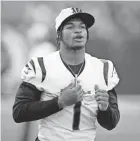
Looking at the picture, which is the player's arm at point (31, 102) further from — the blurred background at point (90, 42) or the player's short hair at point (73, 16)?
the blurred background at point (90, 42)

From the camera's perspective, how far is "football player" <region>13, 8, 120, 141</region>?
112 centimetres

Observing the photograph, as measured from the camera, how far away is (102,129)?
2.81 m

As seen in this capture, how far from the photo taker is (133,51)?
13.9 feet

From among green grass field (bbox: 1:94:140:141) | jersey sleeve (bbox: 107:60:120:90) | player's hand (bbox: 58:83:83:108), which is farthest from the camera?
green grass field (bbox: 1:94:140:141)

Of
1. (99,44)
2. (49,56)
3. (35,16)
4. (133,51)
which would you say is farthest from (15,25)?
(49,56)

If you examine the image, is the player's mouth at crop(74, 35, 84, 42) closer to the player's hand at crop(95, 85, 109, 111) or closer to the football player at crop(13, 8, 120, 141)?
the football player at crop(13, 8, 120, 141)

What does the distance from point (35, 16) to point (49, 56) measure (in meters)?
2.80

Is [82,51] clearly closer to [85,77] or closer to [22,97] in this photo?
[85,77]

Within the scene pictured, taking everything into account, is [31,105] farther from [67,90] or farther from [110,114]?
[110,114]

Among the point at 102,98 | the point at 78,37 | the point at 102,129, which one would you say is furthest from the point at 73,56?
the point at 102,129

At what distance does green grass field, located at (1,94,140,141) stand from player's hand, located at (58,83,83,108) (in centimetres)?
151

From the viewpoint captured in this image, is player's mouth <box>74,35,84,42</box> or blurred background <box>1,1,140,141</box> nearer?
player's mouth <box>74,35,84,42</box>

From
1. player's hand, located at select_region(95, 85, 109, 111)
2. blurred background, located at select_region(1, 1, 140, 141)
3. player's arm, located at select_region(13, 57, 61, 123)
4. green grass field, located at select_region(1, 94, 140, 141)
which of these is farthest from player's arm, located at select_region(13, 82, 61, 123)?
blurred background, located at select_region(1, 1, 140, 141)

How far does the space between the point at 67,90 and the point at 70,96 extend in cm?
2
